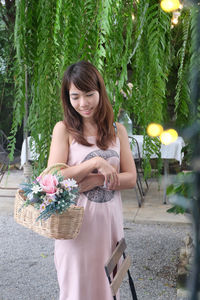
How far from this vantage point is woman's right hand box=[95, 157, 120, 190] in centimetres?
142

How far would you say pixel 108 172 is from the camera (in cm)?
143

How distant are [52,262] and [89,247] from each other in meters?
1.81

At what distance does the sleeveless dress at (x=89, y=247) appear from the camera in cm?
149

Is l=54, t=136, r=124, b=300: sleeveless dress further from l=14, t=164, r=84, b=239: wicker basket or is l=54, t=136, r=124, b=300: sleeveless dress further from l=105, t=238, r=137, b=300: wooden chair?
l=14, t=164, r=84, b=239: wicker basket

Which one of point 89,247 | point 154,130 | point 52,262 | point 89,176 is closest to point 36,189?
point 89,176

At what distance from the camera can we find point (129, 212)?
443 cm

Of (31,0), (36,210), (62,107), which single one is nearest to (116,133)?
(62,107)

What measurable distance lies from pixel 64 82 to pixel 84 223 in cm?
54

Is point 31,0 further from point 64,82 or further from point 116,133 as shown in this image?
point 116,133

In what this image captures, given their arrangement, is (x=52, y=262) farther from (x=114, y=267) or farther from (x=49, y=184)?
(x=49, y=184)

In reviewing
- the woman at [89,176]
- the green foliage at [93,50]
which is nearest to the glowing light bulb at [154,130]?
the green foliage at [93,50]

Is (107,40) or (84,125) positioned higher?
(107,40)

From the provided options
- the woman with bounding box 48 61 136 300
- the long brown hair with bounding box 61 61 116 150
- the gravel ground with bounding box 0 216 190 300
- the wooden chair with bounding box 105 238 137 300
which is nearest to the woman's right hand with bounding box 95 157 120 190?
the woman with bounding box 48 61 136 300

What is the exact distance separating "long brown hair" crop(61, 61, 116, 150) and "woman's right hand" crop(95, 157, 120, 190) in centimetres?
12
